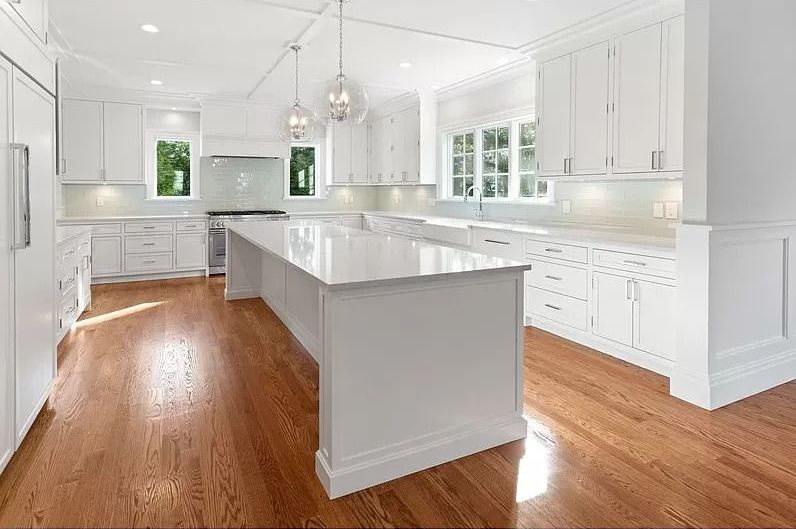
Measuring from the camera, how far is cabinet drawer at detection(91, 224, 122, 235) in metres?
6.69

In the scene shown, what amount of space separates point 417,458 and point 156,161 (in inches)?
263

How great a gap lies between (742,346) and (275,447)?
2.66 metres

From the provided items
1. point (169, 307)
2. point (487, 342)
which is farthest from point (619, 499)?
point (169, 307)

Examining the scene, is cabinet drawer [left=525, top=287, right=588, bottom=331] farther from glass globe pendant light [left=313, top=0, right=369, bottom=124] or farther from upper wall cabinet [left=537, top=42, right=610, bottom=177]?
glass globe pendant light [left=313, top=0, right=369, bottom=124]

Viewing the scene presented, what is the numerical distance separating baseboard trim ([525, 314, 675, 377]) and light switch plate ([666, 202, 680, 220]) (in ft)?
3.36

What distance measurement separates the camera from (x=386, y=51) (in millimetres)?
4848

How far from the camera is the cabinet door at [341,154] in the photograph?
8.09 metres

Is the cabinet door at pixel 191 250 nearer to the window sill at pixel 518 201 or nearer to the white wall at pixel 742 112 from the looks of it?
the window sill at pixel 518 201

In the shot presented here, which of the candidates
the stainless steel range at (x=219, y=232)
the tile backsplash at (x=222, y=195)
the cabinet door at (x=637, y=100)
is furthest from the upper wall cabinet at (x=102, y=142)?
the cabinet door at (x=637, y=100)

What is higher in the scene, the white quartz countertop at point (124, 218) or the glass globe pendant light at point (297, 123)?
the glass globe pendant light at point (297, 123)

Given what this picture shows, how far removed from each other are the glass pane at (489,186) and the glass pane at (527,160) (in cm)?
54

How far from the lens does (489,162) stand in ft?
19.6

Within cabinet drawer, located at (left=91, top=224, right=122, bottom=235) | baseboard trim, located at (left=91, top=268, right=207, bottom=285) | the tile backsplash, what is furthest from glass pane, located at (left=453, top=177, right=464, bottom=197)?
cabinet drawer, located at (left=91, top=224, right=122, bottom=235)

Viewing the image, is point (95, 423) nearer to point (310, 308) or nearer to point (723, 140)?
point (310, 308)
